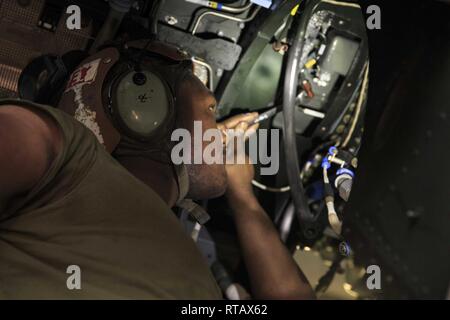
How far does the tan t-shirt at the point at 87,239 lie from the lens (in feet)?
2.89

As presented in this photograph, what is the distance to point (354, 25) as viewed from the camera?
167 centimetres

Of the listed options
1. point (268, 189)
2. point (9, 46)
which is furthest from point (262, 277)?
point (9, 46)

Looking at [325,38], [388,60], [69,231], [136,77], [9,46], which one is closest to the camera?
[69,231]

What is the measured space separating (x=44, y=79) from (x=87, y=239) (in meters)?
0.81

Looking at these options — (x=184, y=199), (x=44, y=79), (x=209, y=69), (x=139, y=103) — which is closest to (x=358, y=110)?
(x=209, y=69)

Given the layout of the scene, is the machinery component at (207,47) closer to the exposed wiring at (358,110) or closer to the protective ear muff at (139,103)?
the protective ear muff at (139,103)

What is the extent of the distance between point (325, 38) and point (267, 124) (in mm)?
488

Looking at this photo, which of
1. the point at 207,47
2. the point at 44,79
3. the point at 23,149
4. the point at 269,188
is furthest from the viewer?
the point at 269,188

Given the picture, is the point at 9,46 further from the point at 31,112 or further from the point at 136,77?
the point at 31,112

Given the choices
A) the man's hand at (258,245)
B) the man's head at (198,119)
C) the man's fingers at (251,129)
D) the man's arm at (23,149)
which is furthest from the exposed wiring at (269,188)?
the man's arm at (23,149)

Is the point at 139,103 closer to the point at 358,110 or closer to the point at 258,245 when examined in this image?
the point at 258,245

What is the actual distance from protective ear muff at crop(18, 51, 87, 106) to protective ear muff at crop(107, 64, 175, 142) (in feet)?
0.83

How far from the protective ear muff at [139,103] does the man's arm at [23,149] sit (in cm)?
44

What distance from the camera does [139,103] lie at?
135 centimetres
